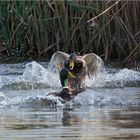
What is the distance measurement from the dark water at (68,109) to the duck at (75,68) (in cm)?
17

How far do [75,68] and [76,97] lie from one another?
91.5 inches

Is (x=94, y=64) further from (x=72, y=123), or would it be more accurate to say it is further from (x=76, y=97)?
(x=72, y=123)

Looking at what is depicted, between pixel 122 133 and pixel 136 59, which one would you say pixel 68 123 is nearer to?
pixel 122 133

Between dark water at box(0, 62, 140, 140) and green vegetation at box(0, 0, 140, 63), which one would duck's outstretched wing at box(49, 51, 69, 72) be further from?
green vegetation at box(0, 0, 140, 63)

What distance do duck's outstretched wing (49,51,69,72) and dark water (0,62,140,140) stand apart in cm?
15

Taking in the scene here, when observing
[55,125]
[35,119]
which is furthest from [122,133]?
[35,119]

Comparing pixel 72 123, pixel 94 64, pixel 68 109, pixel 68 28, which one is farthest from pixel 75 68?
pixel 72 123

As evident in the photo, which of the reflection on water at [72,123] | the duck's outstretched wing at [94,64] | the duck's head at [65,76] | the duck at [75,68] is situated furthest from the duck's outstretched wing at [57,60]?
the reflection on water at [72,123]

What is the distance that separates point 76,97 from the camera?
33.1 ft

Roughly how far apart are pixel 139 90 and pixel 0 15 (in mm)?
6335

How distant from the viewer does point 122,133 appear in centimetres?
635

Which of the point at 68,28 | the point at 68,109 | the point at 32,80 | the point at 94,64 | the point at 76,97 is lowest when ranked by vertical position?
the point at 32,80

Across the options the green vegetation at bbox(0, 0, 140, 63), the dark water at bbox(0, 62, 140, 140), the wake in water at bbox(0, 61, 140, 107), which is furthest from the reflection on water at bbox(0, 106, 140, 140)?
the green vegetation at bbox(0, 0, 140, 63)

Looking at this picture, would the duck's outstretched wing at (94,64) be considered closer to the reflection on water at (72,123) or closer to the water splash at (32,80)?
the water splash at (32,80)
